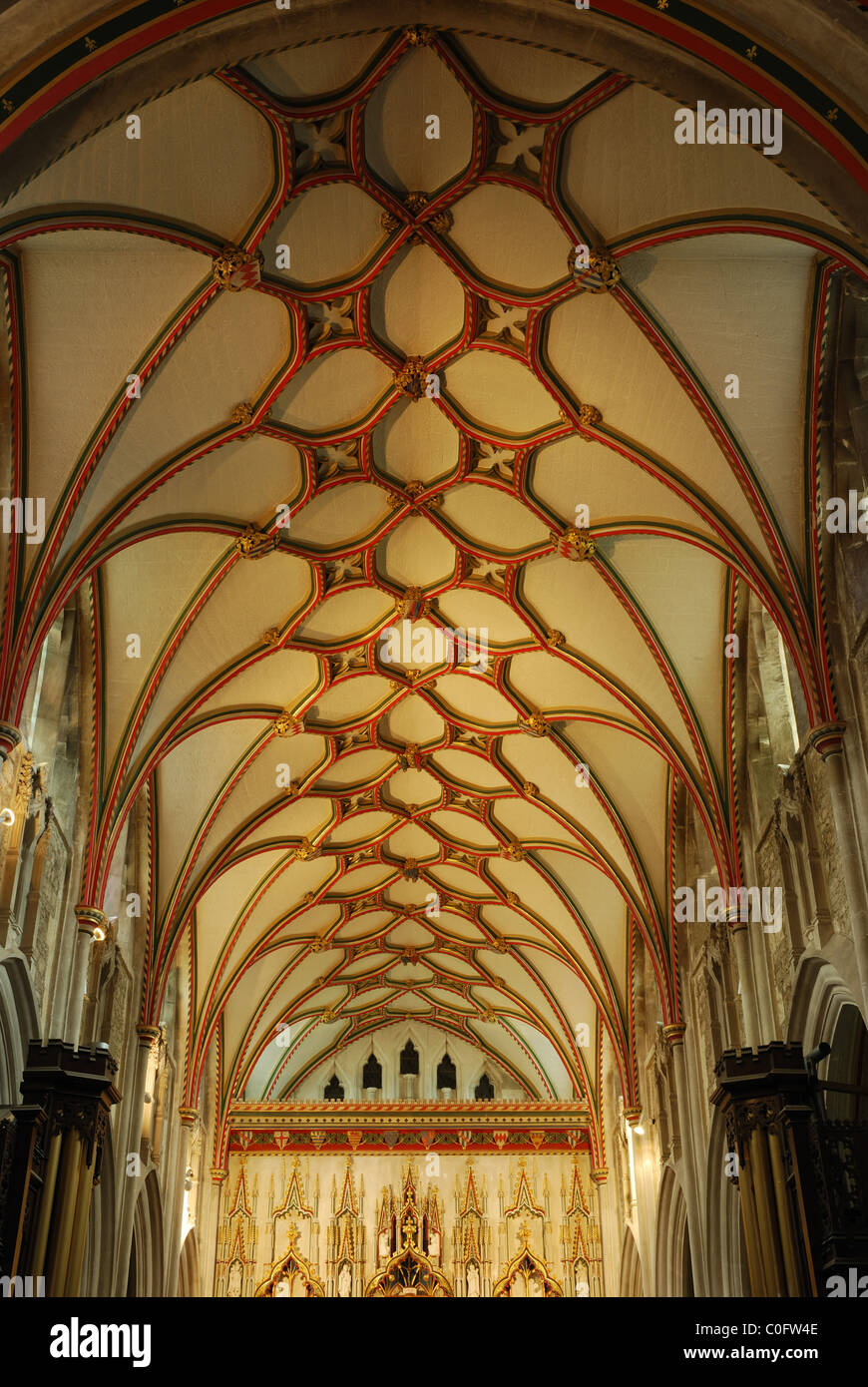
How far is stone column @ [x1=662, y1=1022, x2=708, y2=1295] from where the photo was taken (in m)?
18.2

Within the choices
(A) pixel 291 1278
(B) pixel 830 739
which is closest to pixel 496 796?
(A) pixel 291 1278

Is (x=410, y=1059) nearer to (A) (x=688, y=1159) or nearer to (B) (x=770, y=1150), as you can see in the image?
(A) (x=688, y=1159)

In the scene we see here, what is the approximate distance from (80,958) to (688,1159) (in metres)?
8.94

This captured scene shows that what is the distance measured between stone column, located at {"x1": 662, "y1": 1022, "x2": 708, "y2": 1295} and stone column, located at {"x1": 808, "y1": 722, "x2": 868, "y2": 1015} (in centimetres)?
748

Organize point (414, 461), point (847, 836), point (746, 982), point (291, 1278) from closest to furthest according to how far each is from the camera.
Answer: point (847, 836)
point (746, 982)
point (414, 461)
point (291, 1278)

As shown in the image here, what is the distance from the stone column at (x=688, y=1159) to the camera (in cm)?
1819

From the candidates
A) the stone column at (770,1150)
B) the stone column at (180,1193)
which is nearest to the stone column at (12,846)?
the stone column at (770,1150)

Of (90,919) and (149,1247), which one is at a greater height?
(90,919)

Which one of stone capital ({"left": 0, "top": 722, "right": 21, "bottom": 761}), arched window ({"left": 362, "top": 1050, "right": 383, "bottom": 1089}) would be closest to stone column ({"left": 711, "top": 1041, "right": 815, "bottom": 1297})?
stone capital ({"left": 0, "top": 722, "right": 21, "bottom": 761})

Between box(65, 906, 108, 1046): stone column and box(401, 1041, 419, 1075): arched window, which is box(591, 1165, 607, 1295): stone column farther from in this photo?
box(65, 906, 108, 1046): stone column

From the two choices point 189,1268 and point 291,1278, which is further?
point 291,1278

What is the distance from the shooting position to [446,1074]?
31531mm

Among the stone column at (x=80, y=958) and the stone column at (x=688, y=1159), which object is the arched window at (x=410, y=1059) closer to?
the stone column at (x=688, y=1159)

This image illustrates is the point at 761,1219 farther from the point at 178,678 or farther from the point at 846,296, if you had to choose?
the point at 178,678
